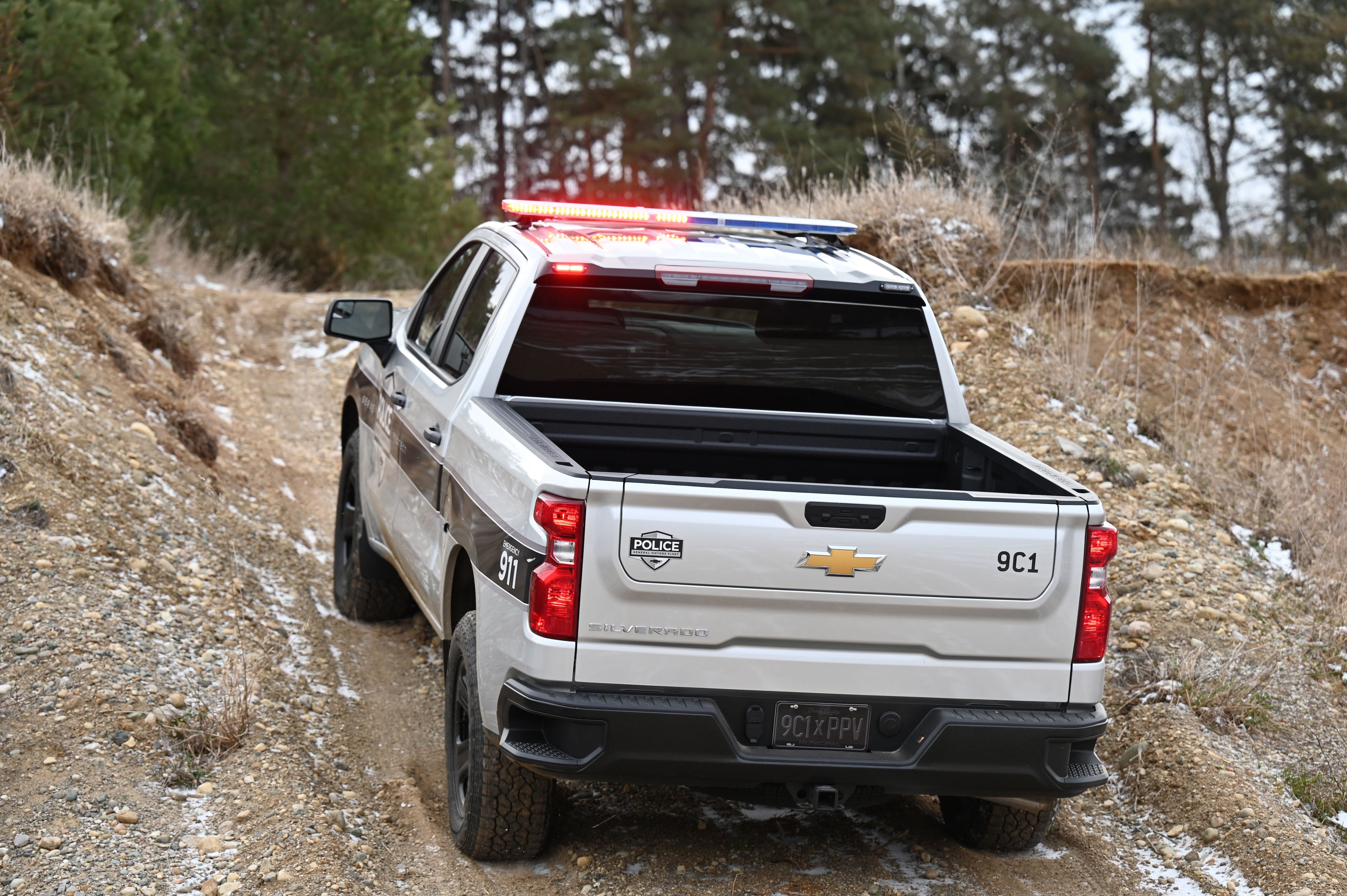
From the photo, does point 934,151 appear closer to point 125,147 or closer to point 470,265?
Answer: point 470,265

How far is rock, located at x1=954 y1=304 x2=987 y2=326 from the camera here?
945 cm

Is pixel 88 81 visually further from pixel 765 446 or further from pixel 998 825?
pixel 998 825

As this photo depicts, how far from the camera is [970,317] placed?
9.48 meters

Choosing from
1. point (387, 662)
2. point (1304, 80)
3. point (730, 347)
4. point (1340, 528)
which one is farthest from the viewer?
point (1304, 80)

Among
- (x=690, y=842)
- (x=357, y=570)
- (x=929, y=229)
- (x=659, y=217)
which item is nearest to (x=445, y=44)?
(x=929, y=229)

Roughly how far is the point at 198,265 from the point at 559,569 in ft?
46.5

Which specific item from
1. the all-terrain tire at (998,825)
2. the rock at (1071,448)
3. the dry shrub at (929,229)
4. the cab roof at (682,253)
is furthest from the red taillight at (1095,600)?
the dry shrub at (929,229)

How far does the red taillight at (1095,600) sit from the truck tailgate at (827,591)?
3cm

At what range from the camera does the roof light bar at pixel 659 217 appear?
15.7 ft

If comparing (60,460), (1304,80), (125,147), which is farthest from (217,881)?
(1304,80)

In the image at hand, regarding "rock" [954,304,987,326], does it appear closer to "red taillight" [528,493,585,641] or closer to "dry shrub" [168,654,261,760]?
"dry shrub" [168,654,261,760]

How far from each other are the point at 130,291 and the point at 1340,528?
8959 millimetres

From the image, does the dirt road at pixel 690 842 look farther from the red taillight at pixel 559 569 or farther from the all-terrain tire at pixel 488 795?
the red taillight at pixel 559 569

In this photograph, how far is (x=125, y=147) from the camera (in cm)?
1420
